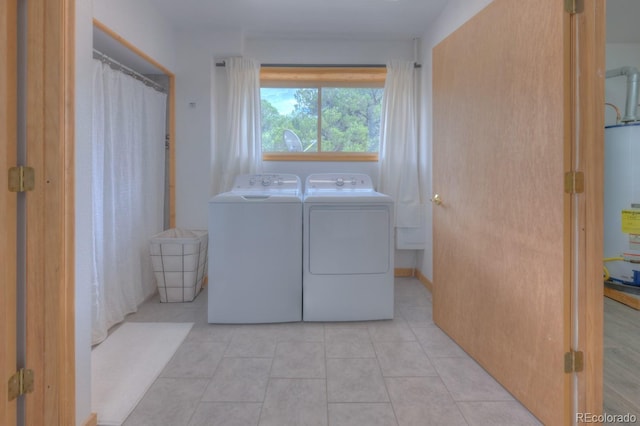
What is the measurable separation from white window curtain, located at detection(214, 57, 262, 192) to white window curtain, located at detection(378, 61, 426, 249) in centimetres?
122

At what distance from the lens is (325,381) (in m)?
1.72

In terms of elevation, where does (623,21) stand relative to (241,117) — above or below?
above

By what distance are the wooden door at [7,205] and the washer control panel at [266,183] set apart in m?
1.85

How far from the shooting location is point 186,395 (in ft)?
5.26

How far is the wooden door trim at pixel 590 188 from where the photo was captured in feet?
4.08

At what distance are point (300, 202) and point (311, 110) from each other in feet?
4.79

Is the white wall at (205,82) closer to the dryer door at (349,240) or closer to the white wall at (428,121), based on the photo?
the white wall at (428,121)

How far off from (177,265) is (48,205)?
1.68 m

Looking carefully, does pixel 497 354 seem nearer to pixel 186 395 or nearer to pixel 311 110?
pixel 186 395

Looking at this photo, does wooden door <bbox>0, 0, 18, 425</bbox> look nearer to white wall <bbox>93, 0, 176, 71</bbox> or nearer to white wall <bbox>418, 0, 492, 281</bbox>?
white wall <bbox>93, 0, 176, 71</bbox>

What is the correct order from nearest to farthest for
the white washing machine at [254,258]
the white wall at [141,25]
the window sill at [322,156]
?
the white wall at [141,25]
the white washing machine at [254,258]
the window sill at [322,156]

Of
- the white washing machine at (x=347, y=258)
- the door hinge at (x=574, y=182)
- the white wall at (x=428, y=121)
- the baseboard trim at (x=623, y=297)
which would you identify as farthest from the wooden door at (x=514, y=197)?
the baseboard trim at (x=623, y=297)

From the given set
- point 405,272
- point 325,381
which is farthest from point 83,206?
point 405,272

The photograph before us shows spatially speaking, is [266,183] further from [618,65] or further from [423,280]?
[618,65]
